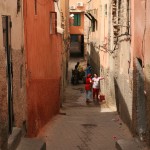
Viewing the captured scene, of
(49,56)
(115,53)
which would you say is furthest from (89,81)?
(49,56)

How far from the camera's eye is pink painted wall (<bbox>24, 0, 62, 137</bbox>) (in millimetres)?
11398

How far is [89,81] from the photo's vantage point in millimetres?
21703

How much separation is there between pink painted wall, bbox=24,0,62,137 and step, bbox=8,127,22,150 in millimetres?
1938

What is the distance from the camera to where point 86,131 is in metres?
13.5

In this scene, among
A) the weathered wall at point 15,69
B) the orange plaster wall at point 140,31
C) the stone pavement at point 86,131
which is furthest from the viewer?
the stone pavement at point 86,131

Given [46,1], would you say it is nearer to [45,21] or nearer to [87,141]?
[45,21]

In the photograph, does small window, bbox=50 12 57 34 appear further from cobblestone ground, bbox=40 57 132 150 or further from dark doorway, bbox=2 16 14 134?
dark doorway, bbox=2 16 14 134

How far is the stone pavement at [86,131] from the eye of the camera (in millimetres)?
11368

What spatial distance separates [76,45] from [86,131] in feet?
116

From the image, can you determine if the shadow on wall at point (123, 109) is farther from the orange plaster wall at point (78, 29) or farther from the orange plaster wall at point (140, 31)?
the orange plaster wall at point (78, 29)

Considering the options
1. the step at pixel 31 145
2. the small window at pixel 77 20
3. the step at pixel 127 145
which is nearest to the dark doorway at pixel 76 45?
the small window at pixel 77 20

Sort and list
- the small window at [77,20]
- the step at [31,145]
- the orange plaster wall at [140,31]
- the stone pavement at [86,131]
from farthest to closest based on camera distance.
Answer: the small window at [77,20] → the stone pavement at [86,131] → the orange plaster wall at [140,31] → the step at [31,145]

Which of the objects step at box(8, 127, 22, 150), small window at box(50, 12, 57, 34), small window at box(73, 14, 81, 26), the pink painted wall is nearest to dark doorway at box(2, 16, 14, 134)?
step at box(8, 127, 22, 150)

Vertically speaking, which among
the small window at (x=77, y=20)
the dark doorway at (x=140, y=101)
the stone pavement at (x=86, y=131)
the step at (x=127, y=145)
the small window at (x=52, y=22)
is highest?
the small window at (x=77, y=20)
